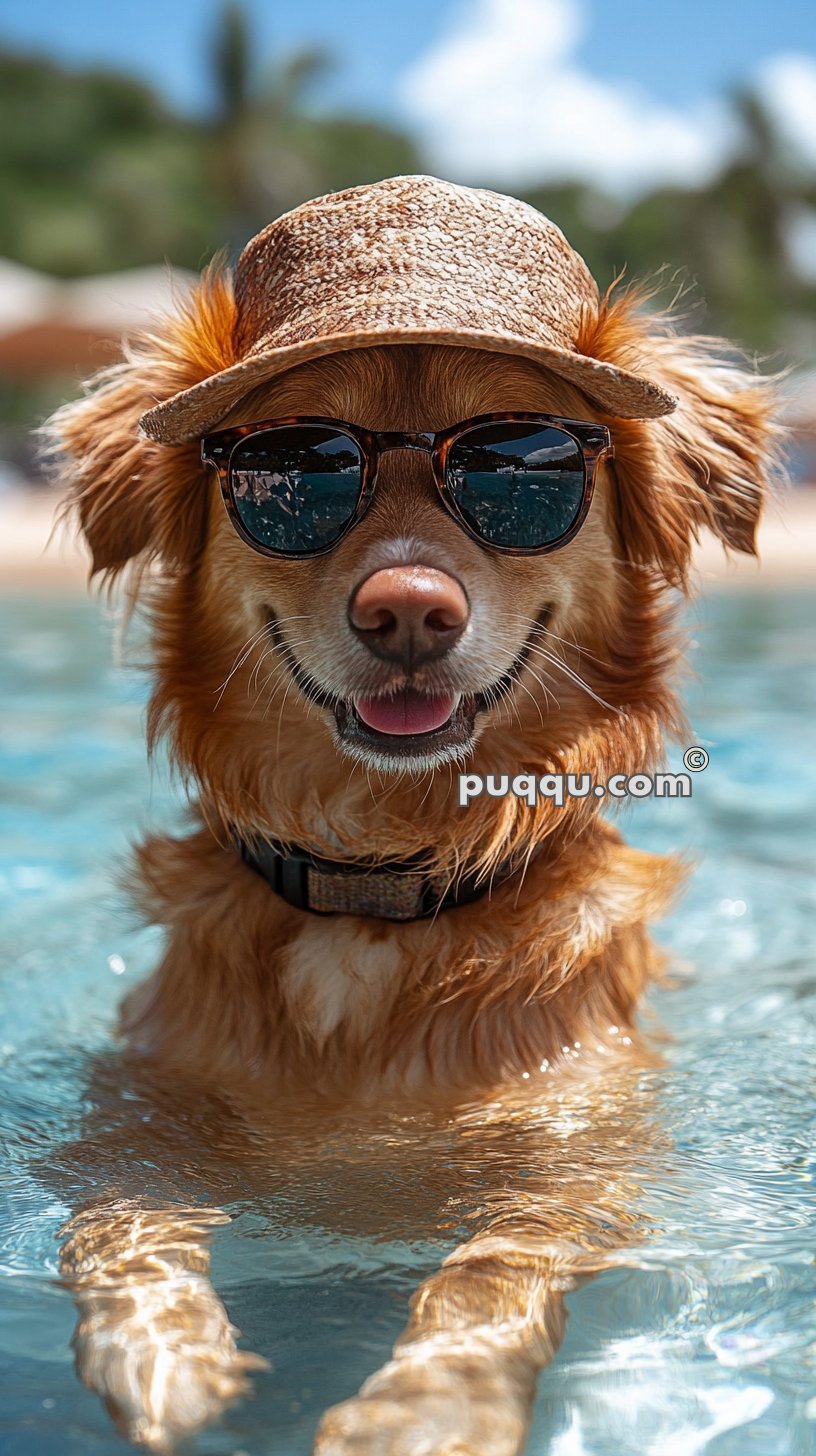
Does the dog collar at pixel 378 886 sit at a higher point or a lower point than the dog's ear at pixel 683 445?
lower

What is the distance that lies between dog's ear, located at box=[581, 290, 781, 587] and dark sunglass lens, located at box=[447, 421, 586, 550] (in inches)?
9.0

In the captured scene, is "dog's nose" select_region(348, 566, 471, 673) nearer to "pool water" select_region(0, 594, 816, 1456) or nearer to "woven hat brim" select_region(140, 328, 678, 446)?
"woven hat brim" select_region(140, 328, 678, 446)

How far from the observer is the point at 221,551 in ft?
9.24

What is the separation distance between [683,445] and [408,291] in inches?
29.1

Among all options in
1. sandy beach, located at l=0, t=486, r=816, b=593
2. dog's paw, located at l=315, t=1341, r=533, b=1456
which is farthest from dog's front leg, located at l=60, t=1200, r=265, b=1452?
sandy beach, located at l=0, t=486, r=816, b=593

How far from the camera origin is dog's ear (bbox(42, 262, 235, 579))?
2.82m

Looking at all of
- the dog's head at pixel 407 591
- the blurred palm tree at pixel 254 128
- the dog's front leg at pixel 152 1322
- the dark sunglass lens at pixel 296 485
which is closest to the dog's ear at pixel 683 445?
the dog's head at pixel 407 591

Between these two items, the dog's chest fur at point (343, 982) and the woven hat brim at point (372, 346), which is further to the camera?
the dog's chest fur at point (343, 982)

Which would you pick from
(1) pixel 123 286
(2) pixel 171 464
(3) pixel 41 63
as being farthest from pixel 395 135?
(2) pixel 171 464

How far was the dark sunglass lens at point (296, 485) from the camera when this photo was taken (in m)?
2.51

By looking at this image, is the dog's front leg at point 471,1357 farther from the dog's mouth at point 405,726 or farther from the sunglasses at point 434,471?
the sunglasses at point 434,471

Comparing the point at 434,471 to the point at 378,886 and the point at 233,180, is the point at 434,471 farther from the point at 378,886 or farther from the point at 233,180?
the point at 233,180

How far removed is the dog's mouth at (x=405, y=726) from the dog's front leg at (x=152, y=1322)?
0.81m

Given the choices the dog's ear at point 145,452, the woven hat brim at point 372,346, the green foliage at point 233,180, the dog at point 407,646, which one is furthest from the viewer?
the green foliage at point 233,180
